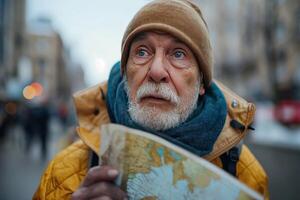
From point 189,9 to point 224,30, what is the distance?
61632 mm

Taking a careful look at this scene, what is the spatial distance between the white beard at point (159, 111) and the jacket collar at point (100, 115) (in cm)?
20

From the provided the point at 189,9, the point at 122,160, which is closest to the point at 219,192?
the point at 122,160

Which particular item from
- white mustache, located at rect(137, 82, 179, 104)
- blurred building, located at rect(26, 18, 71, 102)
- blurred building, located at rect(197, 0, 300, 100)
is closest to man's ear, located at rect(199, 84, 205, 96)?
white mustache, located at rect(137, 82, 179, 104)

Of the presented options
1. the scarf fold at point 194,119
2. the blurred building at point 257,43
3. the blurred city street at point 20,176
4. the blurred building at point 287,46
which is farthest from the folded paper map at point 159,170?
the blurred building at point 287,46

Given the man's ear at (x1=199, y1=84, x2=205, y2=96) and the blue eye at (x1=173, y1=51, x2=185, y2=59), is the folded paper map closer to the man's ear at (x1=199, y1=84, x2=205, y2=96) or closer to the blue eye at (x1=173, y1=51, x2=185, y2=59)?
the blue eye at (x1=173, y1=51, x2=185, y2=59)

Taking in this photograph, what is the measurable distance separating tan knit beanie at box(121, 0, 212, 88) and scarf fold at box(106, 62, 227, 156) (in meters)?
0.12

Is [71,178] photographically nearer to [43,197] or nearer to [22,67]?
[43,197]

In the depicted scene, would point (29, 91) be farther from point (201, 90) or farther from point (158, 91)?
point (158, 91)

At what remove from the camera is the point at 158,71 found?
1.62 m

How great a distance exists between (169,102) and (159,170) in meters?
0.41

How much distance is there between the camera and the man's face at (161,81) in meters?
1.65

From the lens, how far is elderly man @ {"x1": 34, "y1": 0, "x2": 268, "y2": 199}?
1.66 meters

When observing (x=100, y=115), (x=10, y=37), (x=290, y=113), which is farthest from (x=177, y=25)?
(x=10, y=37)

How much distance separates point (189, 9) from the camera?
178 cm
